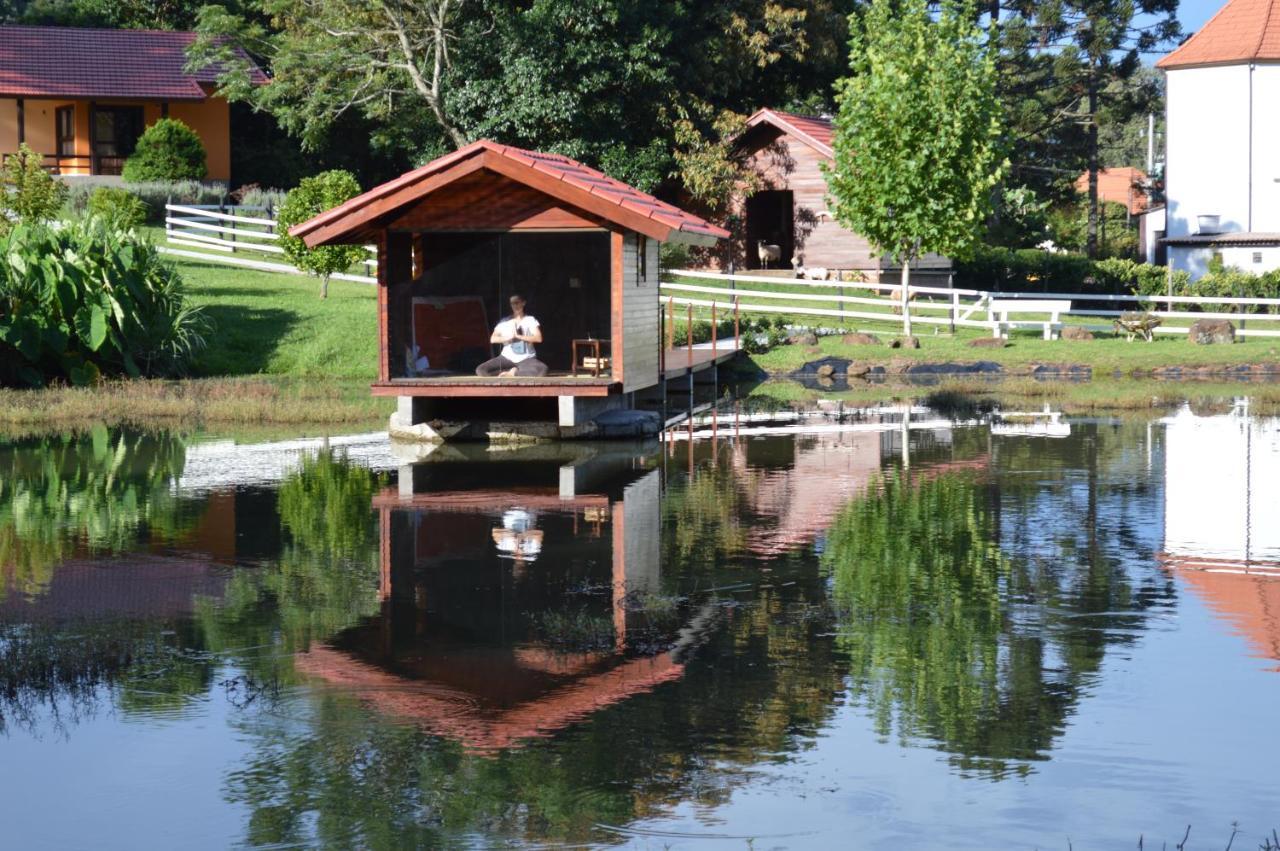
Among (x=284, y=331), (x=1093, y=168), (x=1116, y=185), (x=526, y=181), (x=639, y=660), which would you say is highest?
(x=1116, y=185)

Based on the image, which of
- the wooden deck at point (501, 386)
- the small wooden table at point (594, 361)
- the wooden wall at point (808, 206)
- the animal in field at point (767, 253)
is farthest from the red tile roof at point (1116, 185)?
the wooden deck at point (501, 386)

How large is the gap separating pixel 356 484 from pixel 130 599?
19.6ft

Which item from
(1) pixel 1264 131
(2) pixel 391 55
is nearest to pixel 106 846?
(2) pixel 391 55

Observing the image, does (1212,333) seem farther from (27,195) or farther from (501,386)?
(27,195)

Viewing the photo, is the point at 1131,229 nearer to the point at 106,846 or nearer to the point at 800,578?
the point at 800,578

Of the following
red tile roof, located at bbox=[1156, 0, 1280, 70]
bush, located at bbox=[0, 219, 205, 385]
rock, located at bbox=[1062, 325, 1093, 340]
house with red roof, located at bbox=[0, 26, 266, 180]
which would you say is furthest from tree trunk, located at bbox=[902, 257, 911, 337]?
red tile roof, located at bbox=[1156, 0, 1280, 70]

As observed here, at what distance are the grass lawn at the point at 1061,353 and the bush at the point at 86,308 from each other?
12.0 meters

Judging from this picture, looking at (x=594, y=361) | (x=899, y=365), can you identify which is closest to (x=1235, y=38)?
(x=899, y=365)

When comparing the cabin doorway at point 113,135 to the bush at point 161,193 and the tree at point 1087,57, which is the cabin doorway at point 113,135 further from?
the tree at point 1087,57

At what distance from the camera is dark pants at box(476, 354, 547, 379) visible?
22719mm

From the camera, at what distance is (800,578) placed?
41.5 feet

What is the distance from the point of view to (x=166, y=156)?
52062mm

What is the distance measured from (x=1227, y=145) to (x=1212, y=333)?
26166mm

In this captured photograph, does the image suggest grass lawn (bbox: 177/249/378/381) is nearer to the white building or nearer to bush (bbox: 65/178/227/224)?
bush (bbox: 65/178/227/224)
